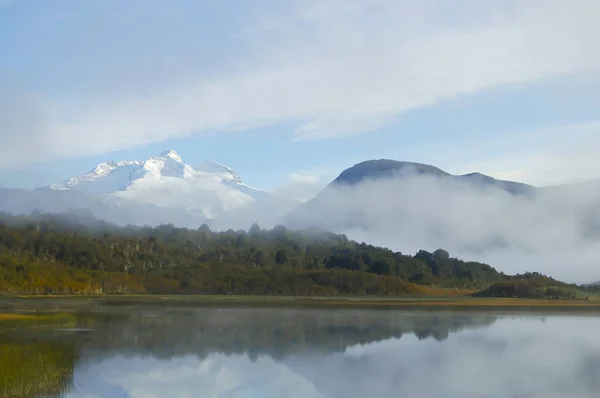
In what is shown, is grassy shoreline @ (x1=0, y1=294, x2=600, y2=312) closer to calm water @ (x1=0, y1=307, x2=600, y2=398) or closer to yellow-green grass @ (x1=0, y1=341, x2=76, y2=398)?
calm water @ (x1=0, y1=307, x2=600, y2=398)

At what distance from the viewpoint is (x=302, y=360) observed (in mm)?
45500

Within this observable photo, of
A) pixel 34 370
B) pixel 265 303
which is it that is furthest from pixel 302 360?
pixel 265 303

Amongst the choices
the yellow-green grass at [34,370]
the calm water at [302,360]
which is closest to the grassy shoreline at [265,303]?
the calm water at [302,360]

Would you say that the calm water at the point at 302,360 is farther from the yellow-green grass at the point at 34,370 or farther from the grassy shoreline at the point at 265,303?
the grassy shoreline at the point at 265,303

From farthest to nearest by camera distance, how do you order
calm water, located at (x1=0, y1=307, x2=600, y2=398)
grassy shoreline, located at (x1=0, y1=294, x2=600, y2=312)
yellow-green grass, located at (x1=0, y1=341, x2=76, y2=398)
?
grassy shoreline, located at (x1=0, y1=294, x2=600, y2=312), calm water, located at (x1=0, y1=307, x2=600, y2=398), yellow-green grass, located at (x1=0, y1=341, x2=76, y2=398)

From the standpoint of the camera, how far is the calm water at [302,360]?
35.4 m

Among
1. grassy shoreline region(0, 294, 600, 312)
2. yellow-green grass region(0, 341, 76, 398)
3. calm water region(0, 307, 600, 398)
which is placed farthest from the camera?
grassy shoreline region(0, 294, 600, 312)

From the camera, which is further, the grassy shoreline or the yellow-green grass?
the grassy shoreline

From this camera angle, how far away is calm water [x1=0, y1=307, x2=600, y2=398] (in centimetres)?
3541

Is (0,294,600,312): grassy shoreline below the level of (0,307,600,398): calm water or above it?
above

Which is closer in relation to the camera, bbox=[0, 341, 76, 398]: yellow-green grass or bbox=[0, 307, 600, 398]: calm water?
bbox=[0, 341, 76, 398]: yellow-green grass

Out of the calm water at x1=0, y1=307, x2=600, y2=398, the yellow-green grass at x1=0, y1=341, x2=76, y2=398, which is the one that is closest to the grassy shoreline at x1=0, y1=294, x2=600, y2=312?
the calm water at x1=0, y1=307, x2=600, y2=398

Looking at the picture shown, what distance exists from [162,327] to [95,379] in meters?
29.3

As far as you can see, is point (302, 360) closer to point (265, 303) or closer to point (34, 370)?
point (34, 370)
